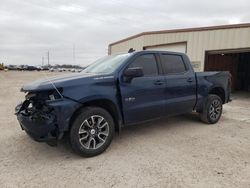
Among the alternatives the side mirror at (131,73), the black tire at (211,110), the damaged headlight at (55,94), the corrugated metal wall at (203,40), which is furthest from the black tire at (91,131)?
the corrugated metal wall at (203,40)

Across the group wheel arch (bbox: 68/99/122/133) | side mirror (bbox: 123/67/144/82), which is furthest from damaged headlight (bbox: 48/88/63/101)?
side mirror (bbox: 123/67/144/82)

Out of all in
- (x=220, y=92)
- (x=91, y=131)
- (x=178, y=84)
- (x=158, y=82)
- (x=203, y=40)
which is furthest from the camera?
(x=203, y=40)

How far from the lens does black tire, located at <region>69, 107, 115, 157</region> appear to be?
395 centimetres

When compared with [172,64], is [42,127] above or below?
below

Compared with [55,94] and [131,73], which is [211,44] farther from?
[55,94]

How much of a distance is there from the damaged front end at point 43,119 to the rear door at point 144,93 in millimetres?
1285

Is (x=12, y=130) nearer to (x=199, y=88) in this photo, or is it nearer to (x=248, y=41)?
(x=199, y=88)

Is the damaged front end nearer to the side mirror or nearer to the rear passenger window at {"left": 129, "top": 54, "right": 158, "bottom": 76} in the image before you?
the side mirror

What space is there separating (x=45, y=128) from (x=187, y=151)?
2.50 meters

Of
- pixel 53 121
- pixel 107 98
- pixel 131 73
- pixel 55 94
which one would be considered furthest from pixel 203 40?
pixel 53 121

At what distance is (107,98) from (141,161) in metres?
1.22

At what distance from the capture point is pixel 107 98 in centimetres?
425

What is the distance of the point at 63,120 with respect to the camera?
150 inches

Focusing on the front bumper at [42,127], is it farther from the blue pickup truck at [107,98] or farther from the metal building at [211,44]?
the metal building at [211,44]
